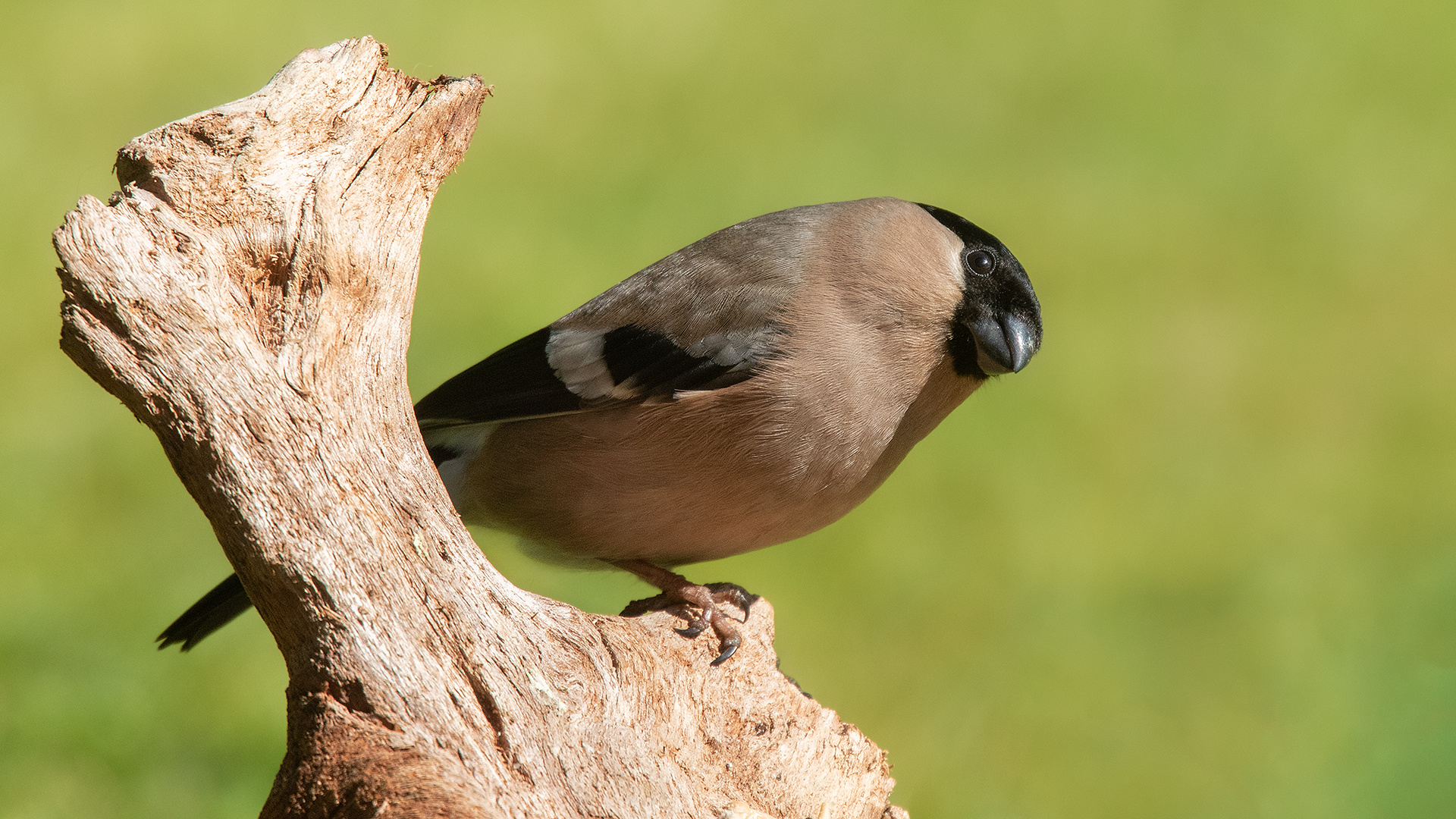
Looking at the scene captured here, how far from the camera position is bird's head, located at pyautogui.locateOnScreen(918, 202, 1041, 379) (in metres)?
3.93

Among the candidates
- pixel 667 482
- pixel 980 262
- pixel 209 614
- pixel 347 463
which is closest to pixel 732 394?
pixel 667 482

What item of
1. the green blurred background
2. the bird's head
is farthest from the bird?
the green blurred background

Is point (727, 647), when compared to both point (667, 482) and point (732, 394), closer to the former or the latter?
point (667, 482)

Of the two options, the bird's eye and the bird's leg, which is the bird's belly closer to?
the bird's leg

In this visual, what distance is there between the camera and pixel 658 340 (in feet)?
13.4

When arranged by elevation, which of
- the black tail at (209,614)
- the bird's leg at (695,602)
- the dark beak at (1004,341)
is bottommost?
the black tail at (209,614)

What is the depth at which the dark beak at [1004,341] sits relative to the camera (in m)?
3.90

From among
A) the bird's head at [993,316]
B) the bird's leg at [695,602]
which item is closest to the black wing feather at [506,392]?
the bird's leg at [695,602]

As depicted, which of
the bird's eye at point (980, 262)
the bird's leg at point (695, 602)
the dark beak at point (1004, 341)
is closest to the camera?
the bird's leg at point (695, 602)

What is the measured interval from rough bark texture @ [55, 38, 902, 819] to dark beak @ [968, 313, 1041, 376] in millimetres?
1370

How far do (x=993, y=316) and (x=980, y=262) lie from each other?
0.20 m

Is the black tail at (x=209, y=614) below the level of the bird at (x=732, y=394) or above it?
below

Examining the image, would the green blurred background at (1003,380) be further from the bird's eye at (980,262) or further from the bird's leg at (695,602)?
the bird's eye at (980,262)

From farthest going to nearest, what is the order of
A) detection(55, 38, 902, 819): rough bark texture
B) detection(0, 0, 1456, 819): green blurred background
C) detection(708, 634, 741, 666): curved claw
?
1. detection(0, 0, 1456, 819): green blurred background
2. detection(708, 634, 741, 666): curved claw
3. detection(55, 38, 902, 819): rough bark texture
